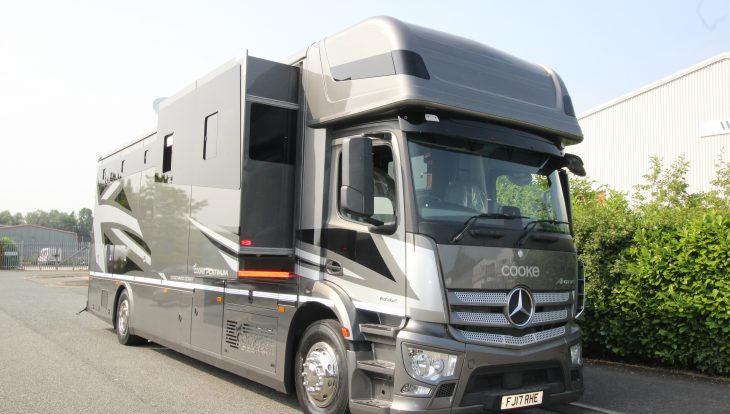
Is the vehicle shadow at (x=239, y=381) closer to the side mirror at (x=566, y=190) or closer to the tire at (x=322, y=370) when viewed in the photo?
the tire at (x=322, y=370)

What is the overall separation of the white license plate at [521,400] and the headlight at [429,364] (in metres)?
0.57

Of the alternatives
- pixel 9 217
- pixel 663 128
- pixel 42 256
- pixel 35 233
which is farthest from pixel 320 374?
pixel 9 217

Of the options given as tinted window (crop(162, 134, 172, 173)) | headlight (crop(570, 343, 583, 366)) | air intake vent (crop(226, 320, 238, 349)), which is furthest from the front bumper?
tinted window (crop(162, 134, 172, 173))

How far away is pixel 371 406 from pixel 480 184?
2.01 metres

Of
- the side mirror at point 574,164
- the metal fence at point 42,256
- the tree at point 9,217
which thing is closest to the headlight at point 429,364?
the side mirror at point 574,164

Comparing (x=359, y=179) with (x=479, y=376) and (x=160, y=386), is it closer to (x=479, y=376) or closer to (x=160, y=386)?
(x=479, y=376)

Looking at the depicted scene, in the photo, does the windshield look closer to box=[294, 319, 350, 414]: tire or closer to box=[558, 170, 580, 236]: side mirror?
box=[558, 170, 580, 236]: side mirror

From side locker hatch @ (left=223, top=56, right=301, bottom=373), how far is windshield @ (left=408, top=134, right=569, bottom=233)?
5.51ft

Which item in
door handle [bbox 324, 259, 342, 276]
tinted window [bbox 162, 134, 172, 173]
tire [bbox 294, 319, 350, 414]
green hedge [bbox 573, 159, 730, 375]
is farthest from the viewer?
tinted window [bbox 162, 134, 172, 173]

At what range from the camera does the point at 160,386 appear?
281 inches

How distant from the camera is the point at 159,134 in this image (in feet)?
28.1

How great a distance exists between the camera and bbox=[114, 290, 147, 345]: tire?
997cm

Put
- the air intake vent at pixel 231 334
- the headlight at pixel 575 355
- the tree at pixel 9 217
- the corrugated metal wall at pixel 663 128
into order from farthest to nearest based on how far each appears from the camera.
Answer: the tree at pixel 9 217 → the corrugated metal wall at pixel 663 128 → the air intake vent at pixel 231 334 → the headlight at pixel 575 355

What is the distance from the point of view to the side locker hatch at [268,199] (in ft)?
19.5
